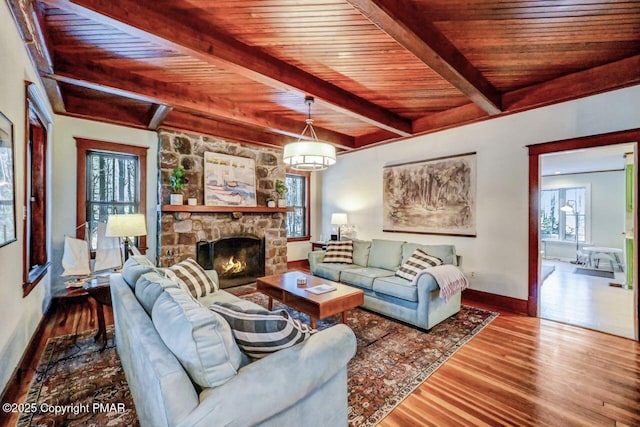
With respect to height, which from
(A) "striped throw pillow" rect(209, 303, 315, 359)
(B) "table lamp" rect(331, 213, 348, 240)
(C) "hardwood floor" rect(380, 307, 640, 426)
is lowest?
(C) "hardwood floor" rect(380, 307, 640, 426)

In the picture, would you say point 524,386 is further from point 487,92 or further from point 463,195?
point 487,92

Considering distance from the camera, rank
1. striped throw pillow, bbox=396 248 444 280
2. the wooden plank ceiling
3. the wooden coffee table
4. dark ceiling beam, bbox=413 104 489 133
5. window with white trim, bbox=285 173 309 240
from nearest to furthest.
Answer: the wooden plank ceiling, the wooden coffee table, striped throw pillow, bbox=396 248 444 280, dark ceiling beam, bbox=413 104 489 133, window with white trim, bbox=285 173 309 240

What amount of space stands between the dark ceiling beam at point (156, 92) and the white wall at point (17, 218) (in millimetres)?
317

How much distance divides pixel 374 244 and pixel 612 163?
631cm

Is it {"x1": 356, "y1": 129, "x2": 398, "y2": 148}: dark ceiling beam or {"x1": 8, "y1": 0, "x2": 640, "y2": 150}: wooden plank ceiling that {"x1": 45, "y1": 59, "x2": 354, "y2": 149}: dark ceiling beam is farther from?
{"x1": 356, "y1": 129, "x2": 398, "y2": 148}: dark ceiling beam

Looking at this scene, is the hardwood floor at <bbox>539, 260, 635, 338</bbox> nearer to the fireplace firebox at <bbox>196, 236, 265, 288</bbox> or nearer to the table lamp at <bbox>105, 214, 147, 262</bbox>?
the fireplace firebox at <bbox>196, 236, 265, 288</bbox>

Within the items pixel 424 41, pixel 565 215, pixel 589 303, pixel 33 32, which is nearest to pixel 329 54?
pixel 424 41

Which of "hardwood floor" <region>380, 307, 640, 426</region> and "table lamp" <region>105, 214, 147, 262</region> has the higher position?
"table lamp" <region>105, 214, 147, 262</region>

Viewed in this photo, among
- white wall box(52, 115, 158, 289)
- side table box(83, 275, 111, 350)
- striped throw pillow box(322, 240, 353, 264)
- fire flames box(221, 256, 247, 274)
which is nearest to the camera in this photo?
side table box(83, 275, 111, 350)

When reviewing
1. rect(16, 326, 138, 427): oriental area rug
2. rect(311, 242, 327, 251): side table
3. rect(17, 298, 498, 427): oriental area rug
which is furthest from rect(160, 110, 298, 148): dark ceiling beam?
rect(16, 326, 138, 427): oriental area rug

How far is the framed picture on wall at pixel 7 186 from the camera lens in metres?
1.79

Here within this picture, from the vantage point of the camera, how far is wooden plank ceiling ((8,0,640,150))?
1997 mm

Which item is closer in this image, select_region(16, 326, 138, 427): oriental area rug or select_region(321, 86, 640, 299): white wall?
select_region(16, 326, 138, 427): oriental area rug

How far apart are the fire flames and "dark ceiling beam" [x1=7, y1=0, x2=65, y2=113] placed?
332 cm
